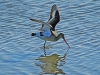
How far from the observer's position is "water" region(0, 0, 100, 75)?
35.7 ft

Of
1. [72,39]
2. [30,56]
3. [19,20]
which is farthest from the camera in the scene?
[19,20]

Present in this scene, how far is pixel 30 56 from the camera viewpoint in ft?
38.2

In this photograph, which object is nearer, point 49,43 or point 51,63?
point 51,63

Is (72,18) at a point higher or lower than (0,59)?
higher

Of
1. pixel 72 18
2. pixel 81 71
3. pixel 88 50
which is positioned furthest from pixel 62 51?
pixel 72 18

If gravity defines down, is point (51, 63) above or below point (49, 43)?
below

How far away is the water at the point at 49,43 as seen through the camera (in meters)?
10.9

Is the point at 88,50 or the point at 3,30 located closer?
the point at 88,50

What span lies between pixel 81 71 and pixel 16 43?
8.26ft

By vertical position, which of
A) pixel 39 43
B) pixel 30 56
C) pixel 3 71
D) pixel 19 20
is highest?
pixel 19 20

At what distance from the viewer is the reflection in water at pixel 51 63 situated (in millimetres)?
10875

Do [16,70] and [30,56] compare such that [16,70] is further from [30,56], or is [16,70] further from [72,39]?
[72,39]

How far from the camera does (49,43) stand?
1300 cm

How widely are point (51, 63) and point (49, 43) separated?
155 cm
